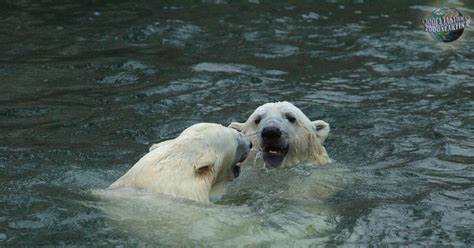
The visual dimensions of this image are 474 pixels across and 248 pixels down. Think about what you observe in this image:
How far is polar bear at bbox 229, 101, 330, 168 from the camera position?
7.38m

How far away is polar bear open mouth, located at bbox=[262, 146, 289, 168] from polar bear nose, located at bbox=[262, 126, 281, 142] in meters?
0.14

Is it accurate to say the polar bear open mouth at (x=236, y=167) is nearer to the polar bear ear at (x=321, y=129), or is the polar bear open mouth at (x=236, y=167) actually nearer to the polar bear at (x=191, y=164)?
the polar bear at (x=191, y=164)

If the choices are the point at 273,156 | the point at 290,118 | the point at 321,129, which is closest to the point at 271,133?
the point at 273,156

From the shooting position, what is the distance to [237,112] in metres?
9.49

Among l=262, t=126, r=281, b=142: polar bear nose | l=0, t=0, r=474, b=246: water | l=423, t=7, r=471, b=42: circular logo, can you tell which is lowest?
l=0, t=0, r=474, b=246: water

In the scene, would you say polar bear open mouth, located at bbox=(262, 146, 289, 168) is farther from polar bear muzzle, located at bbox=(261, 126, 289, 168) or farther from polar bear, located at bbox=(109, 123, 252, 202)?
polar bear, located at bbox=(109, 123, 252, 202)

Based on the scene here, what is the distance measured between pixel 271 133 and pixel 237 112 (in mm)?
2243

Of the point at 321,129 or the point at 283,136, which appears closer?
the point at 283,136

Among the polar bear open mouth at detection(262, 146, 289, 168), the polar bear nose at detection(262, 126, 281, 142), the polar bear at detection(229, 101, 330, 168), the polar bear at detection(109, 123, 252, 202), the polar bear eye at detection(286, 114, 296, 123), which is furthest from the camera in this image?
the polar bear eye at detection(286, 114, 296, 123)

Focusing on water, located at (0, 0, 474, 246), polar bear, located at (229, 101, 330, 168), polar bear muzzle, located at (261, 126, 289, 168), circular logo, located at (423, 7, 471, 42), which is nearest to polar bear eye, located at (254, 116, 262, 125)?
polar bear, located at (229, 101, 330, 168)

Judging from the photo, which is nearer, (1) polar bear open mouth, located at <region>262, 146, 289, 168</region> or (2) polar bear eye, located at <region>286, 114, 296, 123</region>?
(1) polar bear open mouth, located at <region>262, 146, 289, 168</region>

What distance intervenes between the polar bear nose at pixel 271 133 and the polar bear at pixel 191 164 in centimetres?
81

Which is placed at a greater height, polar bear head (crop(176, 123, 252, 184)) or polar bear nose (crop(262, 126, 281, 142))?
polar bear head (crop(176, 123, 252, 184))

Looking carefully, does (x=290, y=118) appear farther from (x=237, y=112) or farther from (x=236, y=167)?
(x=237, y=112)
